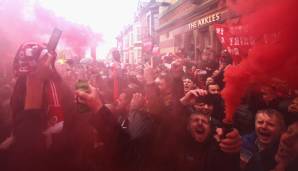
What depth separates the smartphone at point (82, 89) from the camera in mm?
2287

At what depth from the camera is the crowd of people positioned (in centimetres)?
213

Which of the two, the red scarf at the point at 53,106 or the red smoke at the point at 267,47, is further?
the red scarf at the point at 53,106

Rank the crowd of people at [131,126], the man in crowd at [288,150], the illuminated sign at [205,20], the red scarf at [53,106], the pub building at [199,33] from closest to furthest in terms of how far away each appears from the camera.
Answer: the man in crowd at [288,150] < the crowd of people at [131,126] < the red scarf at [53,106] < the pub building at [199,33] < the illuminated sign at [205,20]

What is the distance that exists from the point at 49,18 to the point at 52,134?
824 mm

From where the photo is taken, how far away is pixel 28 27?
7.75ft

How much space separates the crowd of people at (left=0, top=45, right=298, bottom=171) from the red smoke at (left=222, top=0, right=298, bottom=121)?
0.07 meters

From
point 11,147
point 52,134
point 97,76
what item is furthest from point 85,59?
point 11,147

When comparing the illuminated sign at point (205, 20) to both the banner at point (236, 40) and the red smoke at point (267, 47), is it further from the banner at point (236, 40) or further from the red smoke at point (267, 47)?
the red smoke at point (267, 47)

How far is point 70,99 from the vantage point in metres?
2.30

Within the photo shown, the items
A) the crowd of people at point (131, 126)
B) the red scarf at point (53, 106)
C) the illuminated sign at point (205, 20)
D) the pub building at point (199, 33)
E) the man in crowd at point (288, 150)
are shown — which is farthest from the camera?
the illuminated sign at point (205, 20)

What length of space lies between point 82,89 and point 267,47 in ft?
4.03

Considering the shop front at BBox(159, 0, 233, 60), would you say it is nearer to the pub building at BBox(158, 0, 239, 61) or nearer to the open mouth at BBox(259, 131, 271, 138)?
the pub building at BBox(158, 0, 239, 61)

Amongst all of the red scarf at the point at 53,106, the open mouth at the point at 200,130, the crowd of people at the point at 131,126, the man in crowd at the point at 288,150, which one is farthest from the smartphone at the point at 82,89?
the man in crowd at the point at 288,150

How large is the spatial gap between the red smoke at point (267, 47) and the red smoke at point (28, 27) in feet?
3.80
